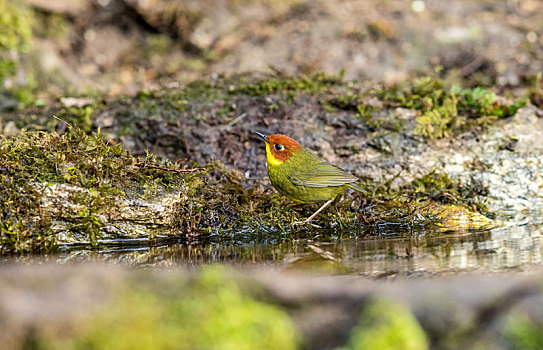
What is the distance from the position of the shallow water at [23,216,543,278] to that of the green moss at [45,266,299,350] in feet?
2.86

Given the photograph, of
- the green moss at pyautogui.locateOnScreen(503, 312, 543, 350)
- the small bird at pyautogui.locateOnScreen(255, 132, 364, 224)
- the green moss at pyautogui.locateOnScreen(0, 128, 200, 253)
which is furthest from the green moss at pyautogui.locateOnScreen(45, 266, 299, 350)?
the small bird at pyautogui.locateOnScreen(255, 132, 364, 224)

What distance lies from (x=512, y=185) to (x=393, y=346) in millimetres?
4184

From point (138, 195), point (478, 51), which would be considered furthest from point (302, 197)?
point (478, 51)

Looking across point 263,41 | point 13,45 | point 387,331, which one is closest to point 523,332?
point 387,331

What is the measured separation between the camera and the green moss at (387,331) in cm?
177

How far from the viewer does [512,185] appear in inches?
208

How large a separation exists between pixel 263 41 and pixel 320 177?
19.9ft

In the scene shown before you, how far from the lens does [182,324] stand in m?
1.86

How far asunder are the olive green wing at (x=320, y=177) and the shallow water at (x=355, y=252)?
490mm

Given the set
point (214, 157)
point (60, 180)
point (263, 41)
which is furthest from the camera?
point (263, 41)

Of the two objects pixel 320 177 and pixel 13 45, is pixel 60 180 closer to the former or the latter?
pixel 320 177

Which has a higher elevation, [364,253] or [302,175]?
[302,175]

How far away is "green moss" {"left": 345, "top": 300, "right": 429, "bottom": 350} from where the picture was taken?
1.77 m

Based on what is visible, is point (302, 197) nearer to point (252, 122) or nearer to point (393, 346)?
point (252, 122)
